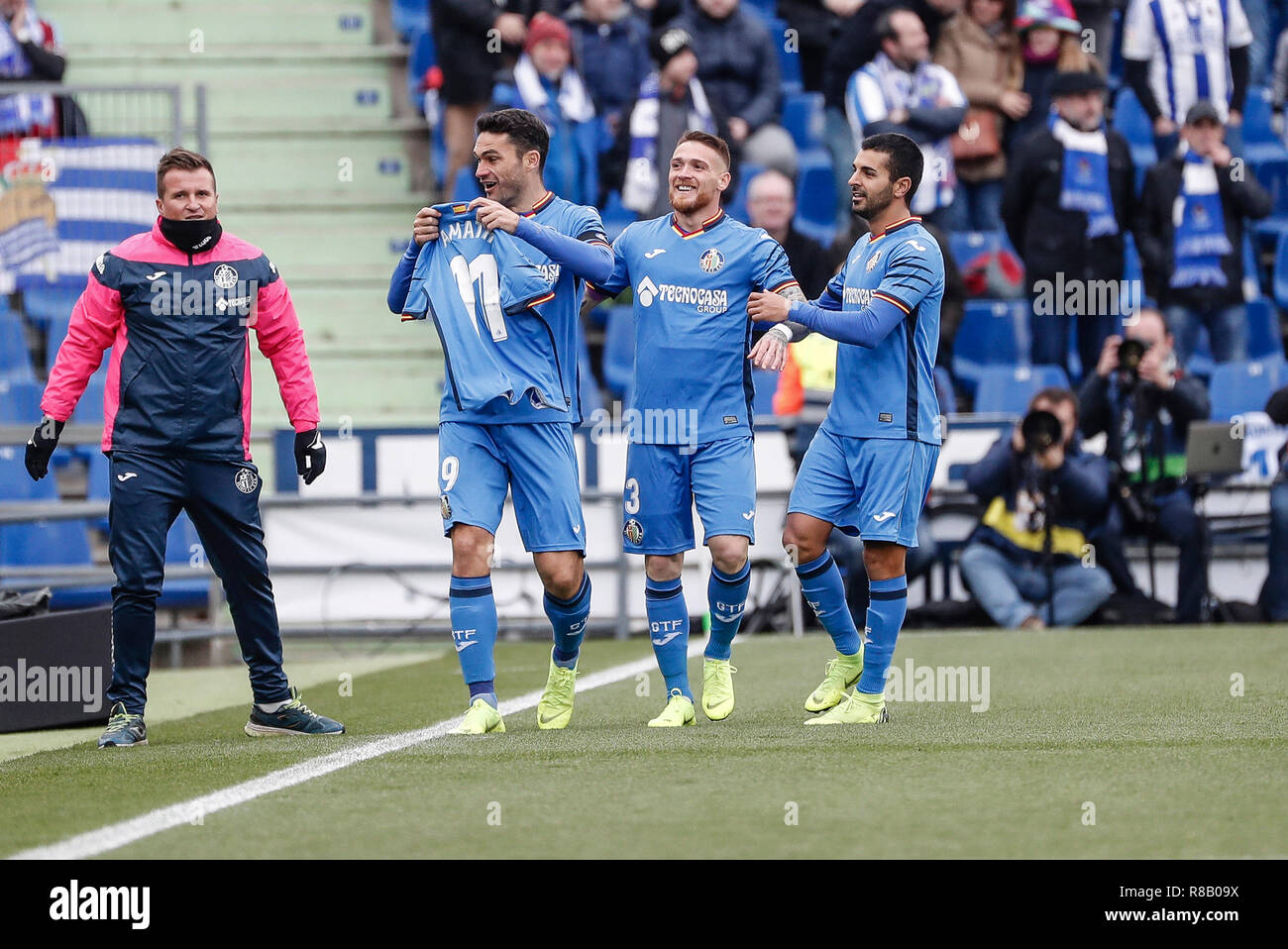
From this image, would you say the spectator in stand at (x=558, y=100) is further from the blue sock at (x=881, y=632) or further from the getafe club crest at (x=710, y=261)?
the blue sock at (x=881, y=632)

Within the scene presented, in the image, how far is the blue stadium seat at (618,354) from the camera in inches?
554

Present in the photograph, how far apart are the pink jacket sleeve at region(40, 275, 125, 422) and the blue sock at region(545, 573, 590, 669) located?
187cm

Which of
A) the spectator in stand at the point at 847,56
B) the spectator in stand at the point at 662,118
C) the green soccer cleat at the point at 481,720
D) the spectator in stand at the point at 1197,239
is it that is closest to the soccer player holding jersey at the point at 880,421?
the green soccer cleat at the point at 481,720

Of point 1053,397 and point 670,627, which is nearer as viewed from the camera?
point 670,627

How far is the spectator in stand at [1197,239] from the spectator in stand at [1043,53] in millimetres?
1064

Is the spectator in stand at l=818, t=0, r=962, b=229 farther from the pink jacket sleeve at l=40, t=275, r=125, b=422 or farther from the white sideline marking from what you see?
the pink jacket sleeve at l=40, t=275, r=125, b=422

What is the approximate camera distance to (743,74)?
573 inches

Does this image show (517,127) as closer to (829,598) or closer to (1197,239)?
(829,598)

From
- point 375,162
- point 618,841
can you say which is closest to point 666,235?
point 618,841

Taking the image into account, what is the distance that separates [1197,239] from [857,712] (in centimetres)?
850

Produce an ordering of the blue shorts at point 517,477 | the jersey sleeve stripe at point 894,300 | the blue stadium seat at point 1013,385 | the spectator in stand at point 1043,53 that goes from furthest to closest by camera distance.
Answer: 1. the spectator in stand at point 1043,53
2. the blue stadium seat at point 1013,385
3. the jersey sleeve stripe at point 894,300
4. the blue shorts at point 517,477

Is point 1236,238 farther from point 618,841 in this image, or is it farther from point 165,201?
point 618,841

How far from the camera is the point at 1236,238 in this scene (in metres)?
14.3

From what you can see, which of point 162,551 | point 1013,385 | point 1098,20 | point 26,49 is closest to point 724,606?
point 162,551
